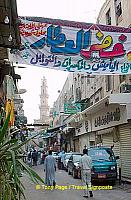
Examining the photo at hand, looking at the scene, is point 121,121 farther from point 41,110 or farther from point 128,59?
point 41,110

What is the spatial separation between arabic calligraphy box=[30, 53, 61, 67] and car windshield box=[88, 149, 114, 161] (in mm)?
7526

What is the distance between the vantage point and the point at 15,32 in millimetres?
8203

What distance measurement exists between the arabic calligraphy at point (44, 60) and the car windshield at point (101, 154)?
753 centimetres

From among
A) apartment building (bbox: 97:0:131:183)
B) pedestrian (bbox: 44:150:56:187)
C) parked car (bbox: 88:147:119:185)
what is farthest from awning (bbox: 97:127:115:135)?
pedestrian (bbox: 44:150:56:187)

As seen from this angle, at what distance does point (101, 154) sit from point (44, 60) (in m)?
8.06

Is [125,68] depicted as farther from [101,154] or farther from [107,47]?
[101,154]

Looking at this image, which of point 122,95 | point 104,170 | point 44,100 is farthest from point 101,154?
point 44,100

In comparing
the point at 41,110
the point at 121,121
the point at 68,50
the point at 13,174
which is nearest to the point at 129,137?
the point at 121,121

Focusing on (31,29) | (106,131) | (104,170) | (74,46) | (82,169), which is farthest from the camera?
(106,131)

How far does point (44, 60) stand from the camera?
432 inches

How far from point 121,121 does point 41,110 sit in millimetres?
105849

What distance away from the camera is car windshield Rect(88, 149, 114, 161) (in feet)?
55.8

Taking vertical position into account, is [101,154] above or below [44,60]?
below

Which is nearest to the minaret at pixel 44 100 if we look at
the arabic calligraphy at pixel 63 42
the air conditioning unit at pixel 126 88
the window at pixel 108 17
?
the window at pixel 108 17
